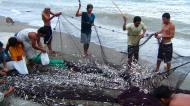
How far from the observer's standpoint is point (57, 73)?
9.38m

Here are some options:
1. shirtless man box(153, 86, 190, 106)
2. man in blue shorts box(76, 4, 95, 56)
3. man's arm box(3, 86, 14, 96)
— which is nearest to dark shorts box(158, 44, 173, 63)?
man in blue shorts box(76, 4, 95, 56)

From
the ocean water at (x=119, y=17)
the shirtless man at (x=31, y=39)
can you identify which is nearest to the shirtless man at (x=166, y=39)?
the ocean water at (x=119, y=17)

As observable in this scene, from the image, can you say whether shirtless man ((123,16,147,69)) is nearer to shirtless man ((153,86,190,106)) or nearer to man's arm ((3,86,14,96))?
man's arm ((3,86,14,96))

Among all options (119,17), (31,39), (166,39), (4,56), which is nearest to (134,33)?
(166,39)

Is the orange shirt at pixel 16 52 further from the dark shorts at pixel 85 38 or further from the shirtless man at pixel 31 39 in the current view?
the dark shorts at pixel 85 38

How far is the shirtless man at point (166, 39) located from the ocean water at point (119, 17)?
25.6 inches

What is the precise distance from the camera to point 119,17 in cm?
2502

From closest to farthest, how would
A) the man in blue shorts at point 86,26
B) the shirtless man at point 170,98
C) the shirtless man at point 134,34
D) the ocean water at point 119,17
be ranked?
1. the shirtless man at point 170,98
2. the shirtless man at point 134,34
3. the man in blue shorts at point 86,26
4. the ocean water at point 119,17

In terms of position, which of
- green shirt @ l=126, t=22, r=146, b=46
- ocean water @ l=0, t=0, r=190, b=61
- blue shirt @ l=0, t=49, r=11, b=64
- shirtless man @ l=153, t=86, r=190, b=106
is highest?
green shirt @ l=126, t=22, r=146, b=46

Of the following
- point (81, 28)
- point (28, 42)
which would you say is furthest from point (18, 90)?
point (81, 28)

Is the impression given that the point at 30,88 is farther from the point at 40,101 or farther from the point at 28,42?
the point at 28,42

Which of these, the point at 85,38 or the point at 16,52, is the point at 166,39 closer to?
the point at 85,38

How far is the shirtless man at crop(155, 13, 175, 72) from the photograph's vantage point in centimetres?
984

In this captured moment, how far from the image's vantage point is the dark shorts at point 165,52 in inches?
389
